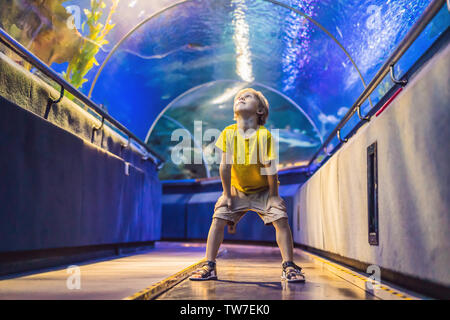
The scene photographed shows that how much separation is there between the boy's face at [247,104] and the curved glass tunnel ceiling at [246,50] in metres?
1.69

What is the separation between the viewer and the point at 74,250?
5223 mm

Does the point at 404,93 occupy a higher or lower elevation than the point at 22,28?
lower

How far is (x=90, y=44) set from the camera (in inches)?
284

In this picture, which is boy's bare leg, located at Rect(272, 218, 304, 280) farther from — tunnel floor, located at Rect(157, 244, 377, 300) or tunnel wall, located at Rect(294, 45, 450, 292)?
tunnel wall, located at Rect(294, 45, 450, 292)

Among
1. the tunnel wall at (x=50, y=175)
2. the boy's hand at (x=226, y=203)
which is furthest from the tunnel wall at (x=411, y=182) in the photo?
the tunnel wall at (x=50, y=175)

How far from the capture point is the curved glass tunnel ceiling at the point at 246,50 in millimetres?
6934

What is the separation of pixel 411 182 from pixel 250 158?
1659mm

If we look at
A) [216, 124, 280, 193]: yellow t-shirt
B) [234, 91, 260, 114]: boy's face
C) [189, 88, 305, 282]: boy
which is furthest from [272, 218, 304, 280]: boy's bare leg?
[234, 91, 260, 114]: boy's face

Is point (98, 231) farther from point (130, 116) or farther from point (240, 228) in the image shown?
point (240, 228)

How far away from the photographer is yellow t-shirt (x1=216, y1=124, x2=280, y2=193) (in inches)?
156

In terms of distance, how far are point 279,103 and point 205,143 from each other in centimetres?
444

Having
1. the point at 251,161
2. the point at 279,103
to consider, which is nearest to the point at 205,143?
the point at 279,103

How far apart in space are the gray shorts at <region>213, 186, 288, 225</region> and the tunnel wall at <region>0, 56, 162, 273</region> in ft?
5.16
